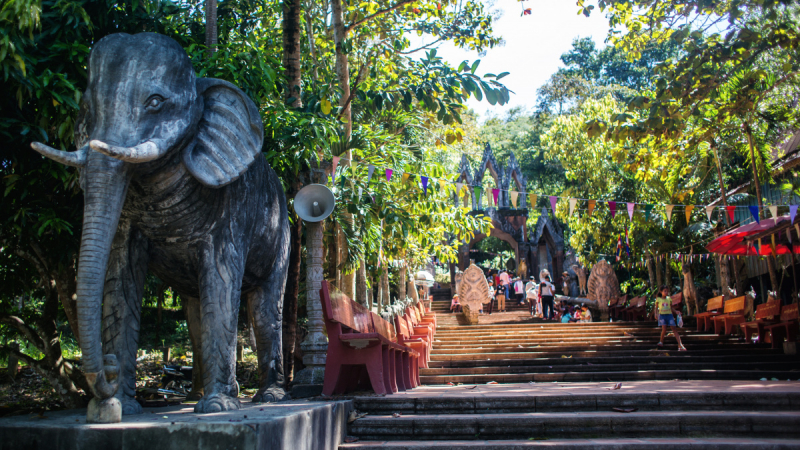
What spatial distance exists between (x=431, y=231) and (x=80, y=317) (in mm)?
9439

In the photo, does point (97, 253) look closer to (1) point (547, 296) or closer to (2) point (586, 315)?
(1) point (547, 296)

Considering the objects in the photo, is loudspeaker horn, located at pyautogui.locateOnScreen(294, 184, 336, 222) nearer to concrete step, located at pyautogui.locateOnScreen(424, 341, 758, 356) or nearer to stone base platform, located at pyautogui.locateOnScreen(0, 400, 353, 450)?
stone base platform, located at pyautogui.locateOnScreen(0, 400, 353, 450)

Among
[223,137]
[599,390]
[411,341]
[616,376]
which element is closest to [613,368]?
[616,376]

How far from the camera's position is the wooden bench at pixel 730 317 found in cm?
1120

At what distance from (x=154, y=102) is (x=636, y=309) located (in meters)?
16.0

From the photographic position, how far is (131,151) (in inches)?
119

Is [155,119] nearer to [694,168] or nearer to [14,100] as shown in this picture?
[14,100]

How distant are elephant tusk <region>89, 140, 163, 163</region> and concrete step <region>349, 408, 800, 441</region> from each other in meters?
2.51

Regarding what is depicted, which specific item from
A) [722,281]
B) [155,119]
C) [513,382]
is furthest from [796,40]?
[722,281]

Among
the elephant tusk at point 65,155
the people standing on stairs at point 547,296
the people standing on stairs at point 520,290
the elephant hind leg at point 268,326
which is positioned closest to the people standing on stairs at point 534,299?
the people standing on stairs at point 547,296

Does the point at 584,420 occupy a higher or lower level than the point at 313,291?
lower

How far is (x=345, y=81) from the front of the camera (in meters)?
9.42

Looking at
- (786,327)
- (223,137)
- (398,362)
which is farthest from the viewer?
(786,327)

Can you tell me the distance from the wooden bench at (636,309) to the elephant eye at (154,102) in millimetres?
15194
